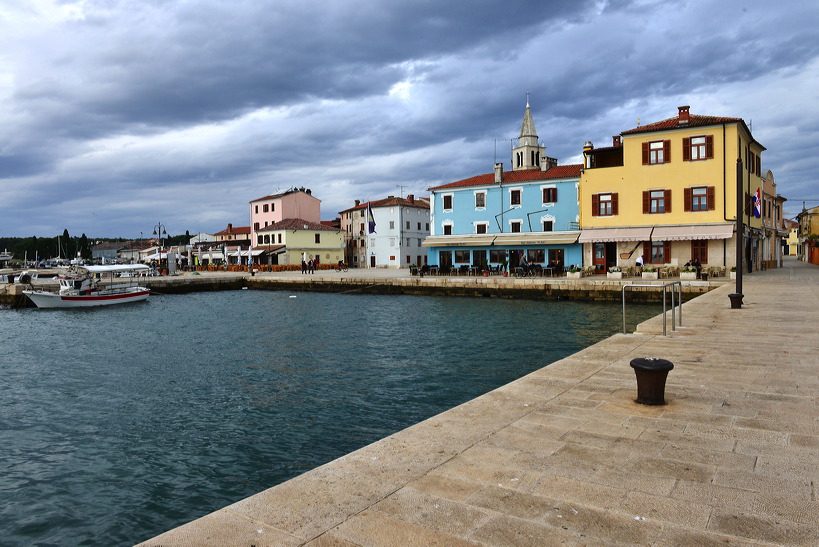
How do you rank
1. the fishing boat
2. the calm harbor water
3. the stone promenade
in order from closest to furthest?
the stone promenade, the calm harbor water, the fishing boat

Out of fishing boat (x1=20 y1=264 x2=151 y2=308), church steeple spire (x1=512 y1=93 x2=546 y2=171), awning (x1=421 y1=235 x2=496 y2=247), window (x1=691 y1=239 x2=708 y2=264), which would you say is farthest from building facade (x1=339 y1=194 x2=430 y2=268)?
window (x1=691 y1=239 x2=708 y2=264)

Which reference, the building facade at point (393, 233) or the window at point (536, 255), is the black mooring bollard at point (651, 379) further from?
the building facade at point (393, 233)

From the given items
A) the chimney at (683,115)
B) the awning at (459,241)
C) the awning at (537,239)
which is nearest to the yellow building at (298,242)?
the awning at (459,241)

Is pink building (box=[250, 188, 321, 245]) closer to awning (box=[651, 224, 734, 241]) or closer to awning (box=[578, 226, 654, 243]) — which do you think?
awning (box=[578, 226, 654, 243])

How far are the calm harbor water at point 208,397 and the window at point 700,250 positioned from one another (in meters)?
10.6

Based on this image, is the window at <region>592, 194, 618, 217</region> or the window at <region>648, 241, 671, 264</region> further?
the window at <region>592, 194, 618, 217</region>

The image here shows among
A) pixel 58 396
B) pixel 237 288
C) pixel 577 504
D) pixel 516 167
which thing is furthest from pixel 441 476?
pixel 516 167

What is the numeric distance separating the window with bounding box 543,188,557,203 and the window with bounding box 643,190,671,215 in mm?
8417

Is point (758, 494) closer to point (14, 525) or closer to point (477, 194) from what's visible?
point (14, 525)

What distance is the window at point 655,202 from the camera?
36.1 m

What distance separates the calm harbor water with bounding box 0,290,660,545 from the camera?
7.22m

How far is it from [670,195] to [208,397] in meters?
32.8

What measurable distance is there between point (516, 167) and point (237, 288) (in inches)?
1136

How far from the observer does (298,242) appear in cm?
6900
